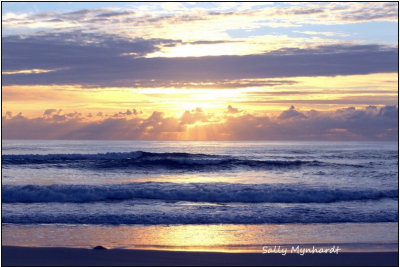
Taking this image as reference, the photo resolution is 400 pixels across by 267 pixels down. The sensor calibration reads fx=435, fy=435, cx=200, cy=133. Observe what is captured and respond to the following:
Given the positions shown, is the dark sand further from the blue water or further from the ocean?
the blue water

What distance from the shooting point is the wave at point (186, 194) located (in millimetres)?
16938

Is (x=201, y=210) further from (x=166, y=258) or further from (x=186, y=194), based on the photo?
(x=166, y=258)

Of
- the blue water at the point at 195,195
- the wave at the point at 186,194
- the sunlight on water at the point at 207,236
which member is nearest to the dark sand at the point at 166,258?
the sunlight on water at the point at 207,236

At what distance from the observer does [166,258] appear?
8.94 m

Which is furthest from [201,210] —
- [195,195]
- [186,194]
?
[186,194]

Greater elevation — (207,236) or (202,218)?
(207,236)

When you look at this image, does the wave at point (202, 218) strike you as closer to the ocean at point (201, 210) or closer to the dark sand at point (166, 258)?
the ocean at point (201, 210)

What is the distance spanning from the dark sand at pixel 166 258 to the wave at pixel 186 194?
298 inches

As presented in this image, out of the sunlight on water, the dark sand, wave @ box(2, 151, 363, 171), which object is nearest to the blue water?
wave @ box(2, 151, 363, 171)

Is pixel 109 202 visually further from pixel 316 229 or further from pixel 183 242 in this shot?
pixel 316 229

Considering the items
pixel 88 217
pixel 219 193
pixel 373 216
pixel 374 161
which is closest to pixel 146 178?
pixel 219 193

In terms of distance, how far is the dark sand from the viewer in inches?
339

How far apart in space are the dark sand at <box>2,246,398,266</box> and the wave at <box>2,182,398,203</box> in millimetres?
7571

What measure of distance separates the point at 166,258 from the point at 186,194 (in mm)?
9110
